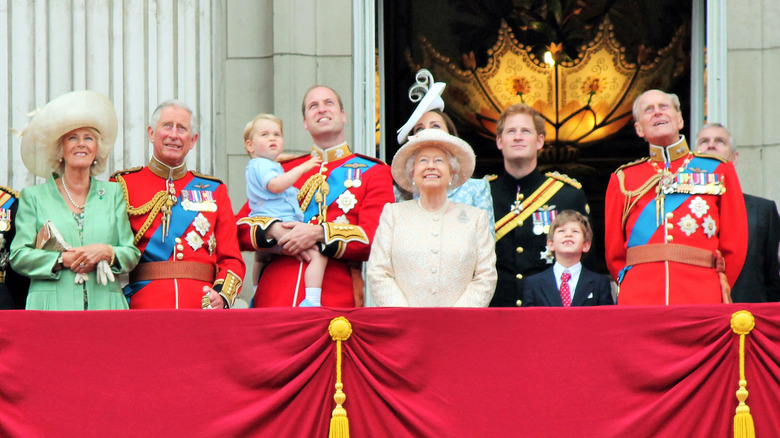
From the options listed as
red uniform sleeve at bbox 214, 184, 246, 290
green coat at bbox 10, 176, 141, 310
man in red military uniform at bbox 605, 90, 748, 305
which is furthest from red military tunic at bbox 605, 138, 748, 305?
green coat at bbox 10, 176, 141, 310

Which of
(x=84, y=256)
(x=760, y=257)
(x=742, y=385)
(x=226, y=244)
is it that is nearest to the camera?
(x=742, y=385)

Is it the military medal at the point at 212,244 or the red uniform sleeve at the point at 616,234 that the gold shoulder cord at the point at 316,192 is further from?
the red uniform sleeve at the point at 616,234

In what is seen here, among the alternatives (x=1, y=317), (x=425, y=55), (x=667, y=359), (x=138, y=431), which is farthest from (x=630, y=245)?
(x=425, y=55)

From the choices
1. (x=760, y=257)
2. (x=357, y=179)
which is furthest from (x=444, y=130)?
(x=760, y=257)

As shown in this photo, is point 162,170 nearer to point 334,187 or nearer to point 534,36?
point 334,187

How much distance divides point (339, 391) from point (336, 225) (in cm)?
118

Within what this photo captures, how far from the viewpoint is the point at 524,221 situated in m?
6.97

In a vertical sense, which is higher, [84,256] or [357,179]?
[357,179]

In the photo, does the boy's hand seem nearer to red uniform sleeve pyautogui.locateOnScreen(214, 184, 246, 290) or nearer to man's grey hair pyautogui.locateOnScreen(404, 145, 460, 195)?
red uniform sleeve pyautogui.locateOnScreen(214, 184, 246, 290)

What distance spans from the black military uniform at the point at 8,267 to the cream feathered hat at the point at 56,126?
186 mm

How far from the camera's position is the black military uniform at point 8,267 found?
6.45 m

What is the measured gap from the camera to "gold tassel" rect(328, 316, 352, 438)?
5.60m

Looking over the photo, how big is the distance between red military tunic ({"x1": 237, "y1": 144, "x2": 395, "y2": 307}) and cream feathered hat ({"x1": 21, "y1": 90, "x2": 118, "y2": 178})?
848mm

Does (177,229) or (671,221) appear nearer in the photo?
(671,221)
